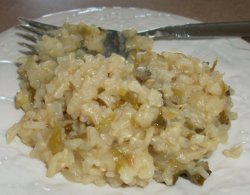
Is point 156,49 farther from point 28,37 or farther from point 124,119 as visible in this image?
point 124,119

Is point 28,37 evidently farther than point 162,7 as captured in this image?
No

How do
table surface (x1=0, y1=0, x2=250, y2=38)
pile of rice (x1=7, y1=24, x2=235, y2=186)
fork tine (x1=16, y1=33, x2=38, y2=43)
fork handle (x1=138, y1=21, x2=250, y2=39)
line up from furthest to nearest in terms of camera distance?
table surface (x1=0, y1=0, x2=250, y2=38), fork handle (x1=138, y1=21, x2=250, y2=39), fork tine (x1=16, y1=33, x2=38, y2=43), pile of rice (x1=7, y1=24, x2=235, y2=186)

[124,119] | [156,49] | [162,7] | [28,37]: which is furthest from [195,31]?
[162,7]

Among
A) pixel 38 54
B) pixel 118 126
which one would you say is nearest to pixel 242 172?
pixel 118 126

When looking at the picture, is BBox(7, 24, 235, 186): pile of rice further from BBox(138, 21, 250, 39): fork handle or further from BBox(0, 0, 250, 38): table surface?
BBox(0, 0, 250, 38): table surface

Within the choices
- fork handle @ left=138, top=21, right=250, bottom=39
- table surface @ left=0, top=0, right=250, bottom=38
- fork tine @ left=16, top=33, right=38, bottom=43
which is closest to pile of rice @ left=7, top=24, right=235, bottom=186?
fork tine @ left=16, top=33, right=38, bottom=43

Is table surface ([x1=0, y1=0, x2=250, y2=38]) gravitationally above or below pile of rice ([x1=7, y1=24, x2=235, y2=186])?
below

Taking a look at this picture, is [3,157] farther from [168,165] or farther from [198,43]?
[198,43]
